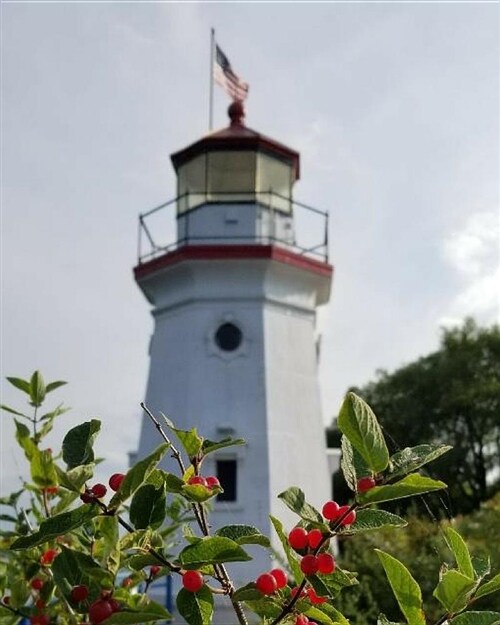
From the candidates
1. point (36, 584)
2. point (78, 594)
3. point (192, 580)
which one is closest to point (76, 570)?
point (78, 594)

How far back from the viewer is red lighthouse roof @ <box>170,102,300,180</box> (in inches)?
452

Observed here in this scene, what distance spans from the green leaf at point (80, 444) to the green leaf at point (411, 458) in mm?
392

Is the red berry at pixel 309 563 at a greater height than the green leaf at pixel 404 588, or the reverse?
the red berry at pixel 309 563

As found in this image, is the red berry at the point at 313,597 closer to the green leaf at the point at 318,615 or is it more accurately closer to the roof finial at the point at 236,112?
the green leaf at the point at 318,615

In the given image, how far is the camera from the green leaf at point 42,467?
104 centimetres

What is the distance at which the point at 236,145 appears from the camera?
11.5 m

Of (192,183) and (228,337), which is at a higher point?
(192,183)

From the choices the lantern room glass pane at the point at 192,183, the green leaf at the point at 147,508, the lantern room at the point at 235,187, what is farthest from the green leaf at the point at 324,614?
the lantern room glass pane at the point at 192,183

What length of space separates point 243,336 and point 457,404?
1264 centimetres

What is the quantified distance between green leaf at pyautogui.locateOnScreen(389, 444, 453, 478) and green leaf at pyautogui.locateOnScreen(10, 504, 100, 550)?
0.37 meters

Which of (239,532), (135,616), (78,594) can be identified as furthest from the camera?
(239,532)

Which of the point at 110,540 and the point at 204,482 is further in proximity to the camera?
the point at 204,482

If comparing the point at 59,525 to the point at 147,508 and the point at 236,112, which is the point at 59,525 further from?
the point at 236,112

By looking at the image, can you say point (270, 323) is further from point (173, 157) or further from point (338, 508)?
point (338, 508)
